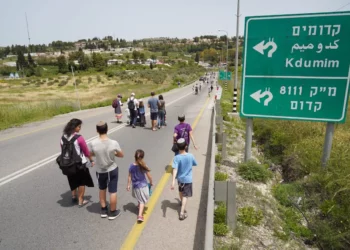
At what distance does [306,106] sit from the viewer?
5.79 meters

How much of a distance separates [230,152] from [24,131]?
9.91 m

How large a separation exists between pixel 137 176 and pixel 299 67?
417cm

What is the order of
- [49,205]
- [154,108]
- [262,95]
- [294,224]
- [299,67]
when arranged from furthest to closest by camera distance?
1. [154,108]
2. [262,95]
3. [299,67]
4. [49,205]
5. [294,224]

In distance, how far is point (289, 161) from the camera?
776 centimetres

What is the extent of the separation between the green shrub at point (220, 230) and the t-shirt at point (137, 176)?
4.66 feet

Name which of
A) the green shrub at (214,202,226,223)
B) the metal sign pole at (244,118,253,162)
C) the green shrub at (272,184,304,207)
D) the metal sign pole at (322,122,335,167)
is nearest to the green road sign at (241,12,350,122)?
the metal sign pole at (322,122,335,167)

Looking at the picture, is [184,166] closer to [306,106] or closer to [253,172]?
[253,172]

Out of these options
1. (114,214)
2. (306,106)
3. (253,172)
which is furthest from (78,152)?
(306,106)

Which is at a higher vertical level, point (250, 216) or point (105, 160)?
point (105, 160)

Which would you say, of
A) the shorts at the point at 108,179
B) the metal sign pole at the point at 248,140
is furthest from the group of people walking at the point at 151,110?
the shorts at the point at 108,179

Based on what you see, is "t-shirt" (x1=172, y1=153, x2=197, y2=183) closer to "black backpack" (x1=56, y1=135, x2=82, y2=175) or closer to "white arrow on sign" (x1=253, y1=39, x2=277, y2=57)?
"black backpack" (x1=56, y1=135, x2=82, y2=175)

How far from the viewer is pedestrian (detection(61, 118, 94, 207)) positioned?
4730mm

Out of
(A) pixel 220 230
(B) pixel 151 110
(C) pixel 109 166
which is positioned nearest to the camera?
(A) pixel 220 230

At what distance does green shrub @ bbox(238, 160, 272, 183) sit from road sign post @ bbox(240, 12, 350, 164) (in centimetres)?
136
